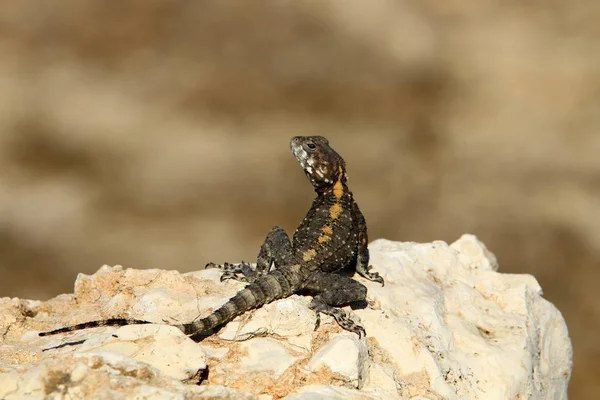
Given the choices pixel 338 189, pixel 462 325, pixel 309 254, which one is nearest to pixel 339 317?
pixel 309 254

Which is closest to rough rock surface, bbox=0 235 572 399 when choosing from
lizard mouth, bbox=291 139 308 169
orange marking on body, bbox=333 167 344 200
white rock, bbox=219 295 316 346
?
white rock, bbox=219 295 316 346

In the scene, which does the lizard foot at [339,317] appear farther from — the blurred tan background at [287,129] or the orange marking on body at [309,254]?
the blurred tan background at [287,129]

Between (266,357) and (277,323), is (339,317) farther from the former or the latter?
(266,357)

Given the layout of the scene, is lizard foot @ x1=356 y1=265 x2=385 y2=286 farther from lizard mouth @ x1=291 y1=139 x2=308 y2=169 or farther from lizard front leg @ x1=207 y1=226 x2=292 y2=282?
lizard mouth @ x1=291 y1=139 x2=308 y2=169

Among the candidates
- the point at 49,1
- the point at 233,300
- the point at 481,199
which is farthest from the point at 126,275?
the point at 49,1

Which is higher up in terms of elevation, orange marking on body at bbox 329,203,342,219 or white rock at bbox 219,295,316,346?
orange marking on body at bbox 329,203,342,219

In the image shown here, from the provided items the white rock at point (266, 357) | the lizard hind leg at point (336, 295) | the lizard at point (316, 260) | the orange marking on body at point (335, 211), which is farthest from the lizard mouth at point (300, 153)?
the white rock at point (266, 357)

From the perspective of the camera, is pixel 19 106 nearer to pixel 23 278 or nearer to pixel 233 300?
pixel 23 278
